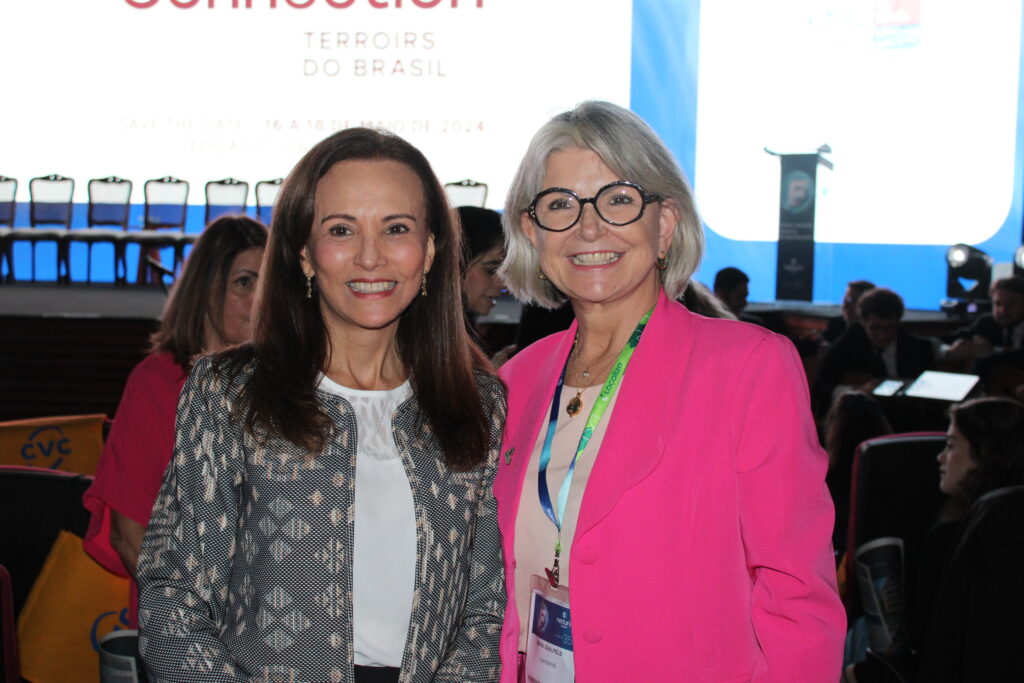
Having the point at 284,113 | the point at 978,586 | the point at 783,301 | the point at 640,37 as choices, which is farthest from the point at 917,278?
the point at 978,586

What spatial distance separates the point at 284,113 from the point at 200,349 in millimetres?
7344

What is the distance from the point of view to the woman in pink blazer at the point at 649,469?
1429 millimetres

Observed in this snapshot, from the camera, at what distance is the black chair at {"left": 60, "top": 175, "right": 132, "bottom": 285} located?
10.4 m

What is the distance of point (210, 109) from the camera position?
31.8 ft

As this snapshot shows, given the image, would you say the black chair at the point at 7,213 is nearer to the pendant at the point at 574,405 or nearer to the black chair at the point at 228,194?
the black chair at the point at 228,194

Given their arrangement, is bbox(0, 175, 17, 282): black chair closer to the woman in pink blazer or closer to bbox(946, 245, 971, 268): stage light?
bbox(946, 245, 971, 268): stage light

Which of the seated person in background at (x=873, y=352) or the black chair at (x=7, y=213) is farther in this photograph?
the black chair at (x=7, y=213)

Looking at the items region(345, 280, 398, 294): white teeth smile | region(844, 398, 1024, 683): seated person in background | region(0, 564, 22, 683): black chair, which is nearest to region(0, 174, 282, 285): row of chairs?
region(844, 398, 1024, 683): seated person in background

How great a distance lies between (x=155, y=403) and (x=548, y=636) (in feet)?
4.35

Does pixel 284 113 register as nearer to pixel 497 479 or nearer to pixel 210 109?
pixel 210 109

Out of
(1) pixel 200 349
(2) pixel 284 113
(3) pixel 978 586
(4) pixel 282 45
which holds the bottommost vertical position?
(3) pixel 978 586

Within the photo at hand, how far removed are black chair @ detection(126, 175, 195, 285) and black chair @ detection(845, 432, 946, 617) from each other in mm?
8345

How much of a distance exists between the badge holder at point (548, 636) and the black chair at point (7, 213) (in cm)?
1076

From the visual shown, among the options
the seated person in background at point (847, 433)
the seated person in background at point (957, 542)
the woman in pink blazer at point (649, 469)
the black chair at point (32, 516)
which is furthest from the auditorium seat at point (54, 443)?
the seated person in background at point (847, 433)
